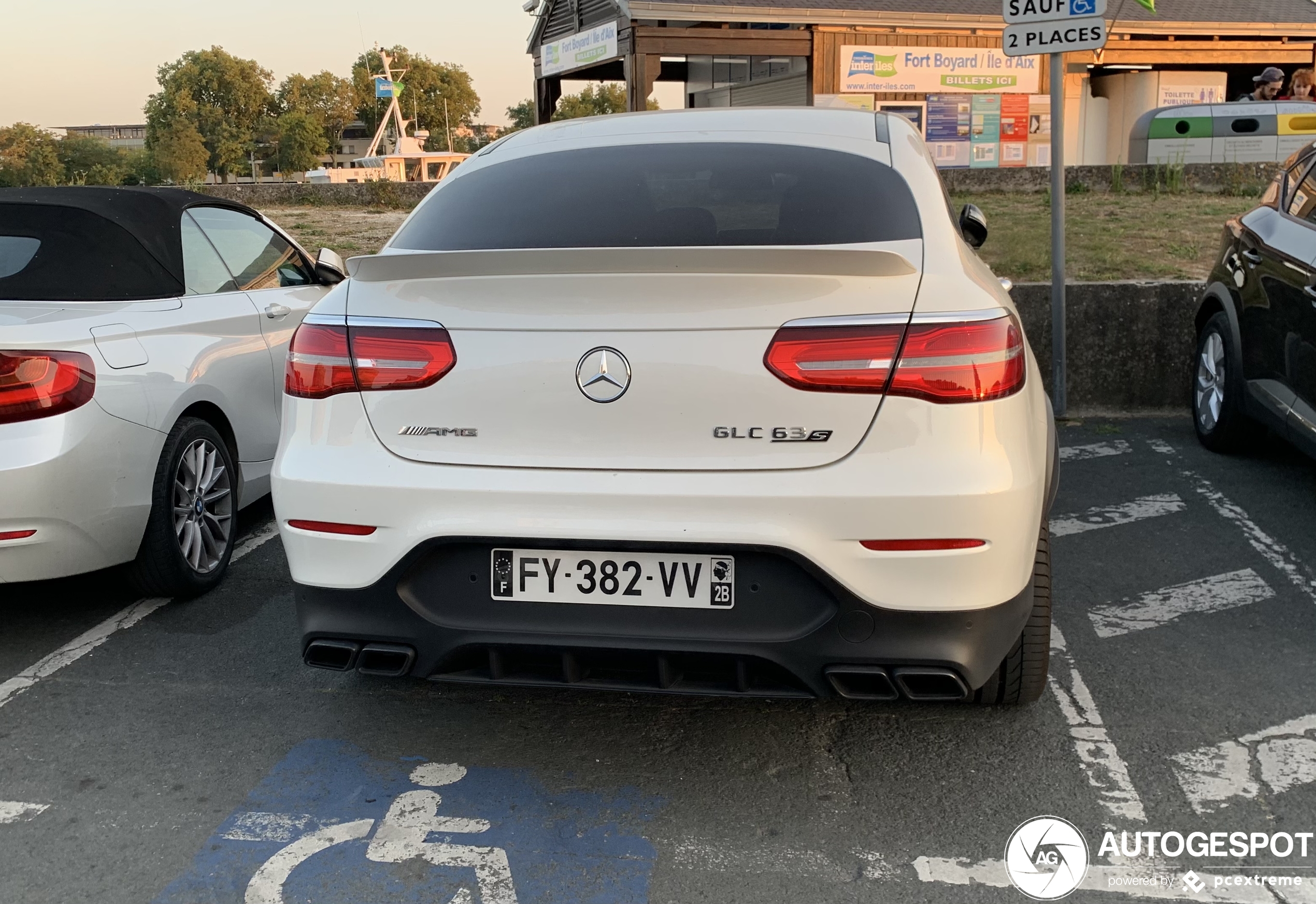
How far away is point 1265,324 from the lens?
18.0 feet

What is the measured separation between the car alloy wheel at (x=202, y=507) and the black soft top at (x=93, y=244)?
629 mm

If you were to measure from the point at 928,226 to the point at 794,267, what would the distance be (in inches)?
22.0

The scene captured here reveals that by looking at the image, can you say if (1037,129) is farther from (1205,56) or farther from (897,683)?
(897,683)

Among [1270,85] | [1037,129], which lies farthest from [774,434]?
[1037,129]

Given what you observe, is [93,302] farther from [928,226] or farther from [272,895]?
[928,226]

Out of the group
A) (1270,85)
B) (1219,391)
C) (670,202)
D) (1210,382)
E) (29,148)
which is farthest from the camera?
(29,148)

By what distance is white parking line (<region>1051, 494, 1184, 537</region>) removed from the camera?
5020mm

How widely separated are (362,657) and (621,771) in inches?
28.5

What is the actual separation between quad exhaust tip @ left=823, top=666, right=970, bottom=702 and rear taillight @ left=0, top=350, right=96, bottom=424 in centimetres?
253

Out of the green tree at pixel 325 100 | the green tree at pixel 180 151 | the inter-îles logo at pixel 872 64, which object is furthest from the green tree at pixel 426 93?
the inter-îles logo at pixel 872 64

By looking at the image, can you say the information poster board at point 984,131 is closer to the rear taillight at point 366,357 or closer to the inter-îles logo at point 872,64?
the inter-îles logo at point 872,64

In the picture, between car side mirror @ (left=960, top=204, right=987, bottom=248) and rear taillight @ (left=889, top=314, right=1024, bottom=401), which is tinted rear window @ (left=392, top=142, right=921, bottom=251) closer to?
rear taillight @ (left=889, top=314, right=1024, bottom=401)

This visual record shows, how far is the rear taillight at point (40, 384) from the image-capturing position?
11.8 feet

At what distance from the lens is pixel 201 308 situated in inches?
180
